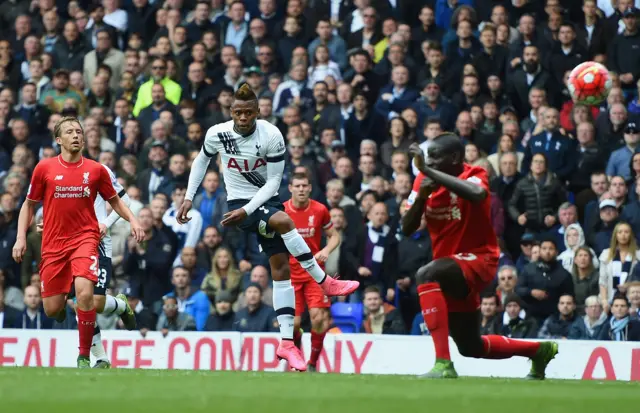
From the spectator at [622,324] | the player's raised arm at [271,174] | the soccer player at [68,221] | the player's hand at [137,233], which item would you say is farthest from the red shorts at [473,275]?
the spectator at [622,324]

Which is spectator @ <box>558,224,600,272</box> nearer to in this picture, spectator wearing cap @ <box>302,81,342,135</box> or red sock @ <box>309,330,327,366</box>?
red sock @ <box>309,330,327,366</box>

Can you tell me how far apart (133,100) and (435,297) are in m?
12.5

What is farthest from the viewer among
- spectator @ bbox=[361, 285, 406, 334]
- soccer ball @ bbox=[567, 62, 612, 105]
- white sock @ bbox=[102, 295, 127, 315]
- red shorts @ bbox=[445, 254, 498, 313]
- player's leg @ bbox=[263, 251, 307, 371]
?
spectator @ bbox=[361, 285, 406, 334]

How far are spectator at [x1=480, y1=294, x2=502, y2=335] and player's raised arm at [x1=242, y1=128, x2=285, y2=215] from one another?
5.01 m

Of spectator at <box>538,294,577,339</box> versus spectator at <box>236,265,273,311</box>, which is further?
spectator at <box>236,265,273,311</box>

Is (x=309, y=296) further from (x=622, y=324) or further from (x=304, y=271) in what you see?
(x=622, y=324)

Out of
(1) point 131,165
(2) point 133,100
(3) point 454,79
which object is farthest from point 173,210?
(3) point 454,79

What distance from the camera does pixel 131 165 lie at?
69.7 ft

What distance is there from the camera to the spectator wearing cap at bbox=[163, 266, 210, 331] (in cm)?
1891

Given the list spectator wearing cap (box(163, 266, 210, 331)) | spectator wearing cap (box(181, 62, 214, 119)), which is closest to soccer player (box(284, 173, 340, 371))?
spectator wearing cap (box(163, 266, 210, 331))

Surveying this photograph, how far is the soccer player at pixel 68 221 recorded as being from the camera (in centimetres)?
1320

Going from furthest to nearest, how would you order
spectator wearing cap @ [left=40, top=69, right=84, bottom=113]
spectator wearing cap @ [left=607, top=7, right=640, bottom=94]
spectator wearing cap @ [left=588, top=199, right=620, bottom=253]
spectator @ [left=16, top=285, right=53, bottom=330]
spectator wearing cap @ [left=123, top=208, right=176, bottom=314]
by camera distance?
spectator wearing cap @ [left=40, top=69, right=84, bottom=113]
spectator wearing cap @ [left=607, top=7, right=640, bottom=94]
spectator wearing cap @ [left=123, top=208, right=176, bottom=314]
spectator @ [left=16, top=285, right=53, bottom=330]
spectator wearing cap @ [left=588, top=199, right=620, bottom=253]

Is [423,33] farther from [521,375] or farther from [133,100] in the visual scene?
[521,375]

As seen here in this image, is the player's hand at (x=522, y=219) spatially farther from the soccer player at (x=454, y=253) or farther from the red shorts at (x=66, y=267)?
the red shorts at (x=66, y=267)
